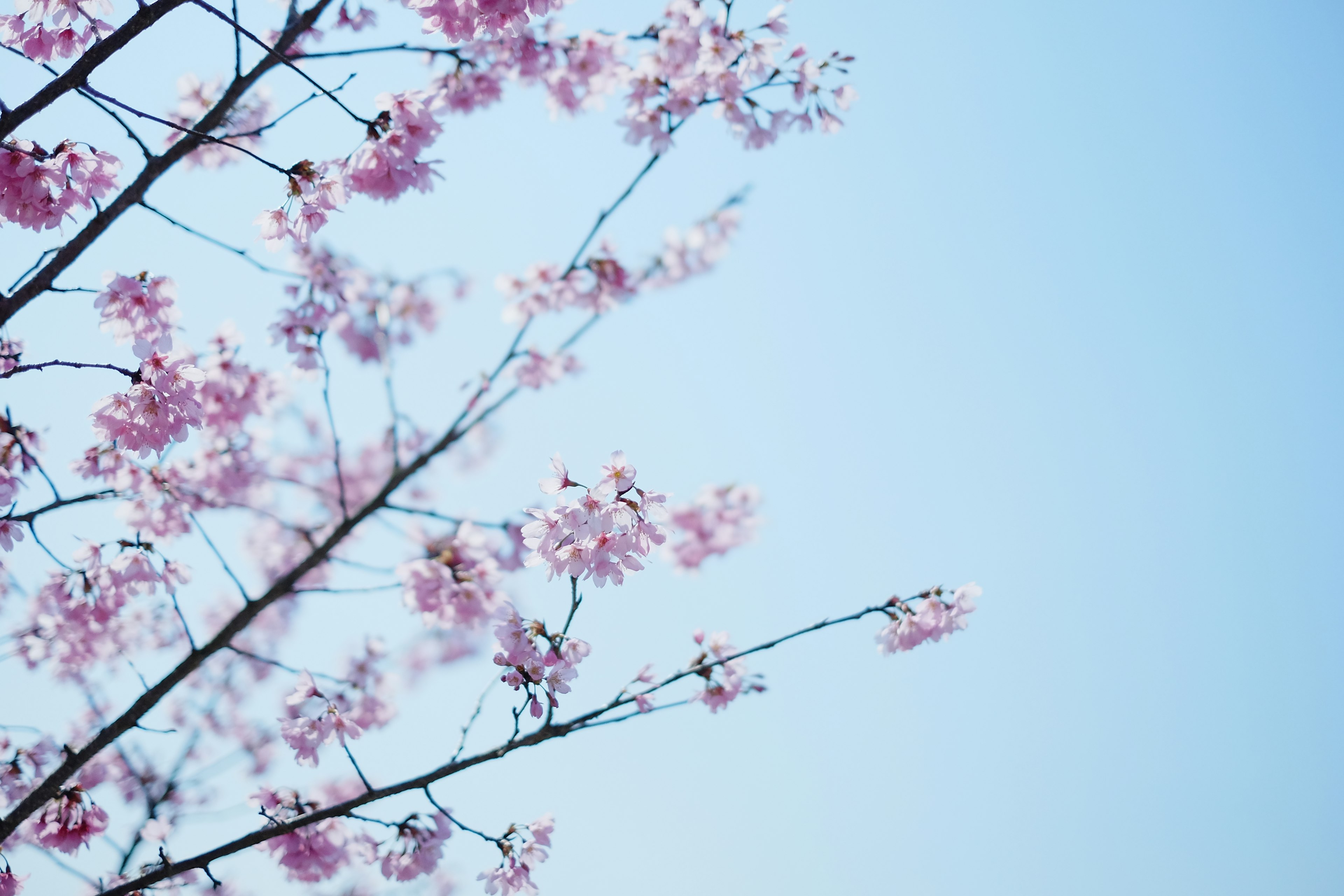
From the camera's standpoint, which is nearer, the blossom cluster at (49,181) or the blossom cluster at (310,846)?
the blossom cluster at (49,181)

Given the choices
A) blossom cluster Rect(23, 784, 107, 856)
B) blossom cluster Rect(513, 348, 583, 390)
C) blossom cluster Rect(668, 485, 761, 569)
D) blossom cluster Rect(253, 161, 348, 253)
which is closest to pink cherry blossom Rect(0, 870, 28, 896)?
blossom cluster Rect(23, 784, 107, 856)

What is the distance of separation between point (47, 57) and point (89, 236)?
3.32ft

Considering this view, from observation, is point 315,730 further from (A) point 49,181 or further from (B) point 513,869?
(A) point 49,181

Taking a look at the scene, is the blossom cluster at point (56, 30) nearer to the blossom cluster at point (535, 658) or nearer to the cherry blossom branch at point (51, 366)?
the cherry blossom branch at point (51, 366)

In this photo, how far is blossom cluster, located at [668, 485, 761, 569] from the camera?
661 cm

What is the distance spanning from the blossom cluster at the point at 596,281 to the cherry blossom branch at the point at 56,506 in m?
2.72

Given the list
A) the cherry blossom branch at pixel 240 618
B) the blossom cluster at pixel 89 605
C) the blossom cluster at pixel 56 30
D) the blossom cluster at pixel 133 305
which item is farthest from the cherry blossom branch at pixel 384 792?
the blossom cluster at pixel 56 30

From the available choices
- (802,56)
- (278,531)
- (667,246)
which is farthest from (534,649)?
(278,531)

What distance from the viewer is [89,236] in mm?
2906

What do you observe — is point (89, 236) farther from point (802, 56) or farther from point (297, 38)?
point (802, 56)

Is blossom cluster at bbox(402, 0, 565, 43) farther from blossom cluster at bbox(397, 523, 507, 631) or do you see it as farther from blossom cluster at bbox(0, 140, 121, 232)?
blossom cluster at bbox(397, 523, 507, 631)

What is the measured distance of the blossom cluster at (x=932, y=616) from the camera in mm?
3490

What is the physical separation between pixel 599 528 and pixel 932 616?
1807 millimetres

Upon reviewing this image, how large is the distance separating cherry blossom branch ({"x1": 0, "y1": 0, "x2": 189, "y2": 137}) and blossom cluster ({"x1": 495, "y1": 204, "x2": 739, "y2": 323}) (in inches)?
113
